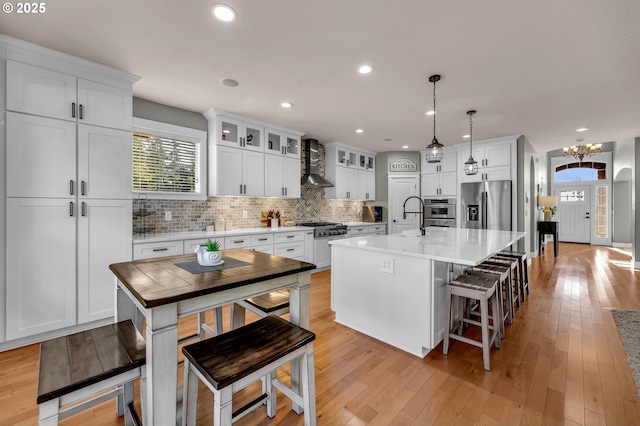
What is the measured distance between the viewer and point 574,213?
30.6ft

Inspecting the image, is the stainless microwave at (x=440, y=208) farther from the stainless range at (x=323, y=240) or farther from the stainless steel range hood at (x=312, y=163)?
the stainless steel range hood at (x=312, y=163)

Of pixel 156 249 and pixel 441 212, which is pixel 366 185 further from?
pixel 156 249

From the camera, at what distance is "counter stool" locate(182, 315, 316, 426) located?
3.70ft

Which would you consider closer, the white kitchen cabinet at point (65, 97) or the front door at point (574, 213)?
the white kitchen cabinet at point (65, 97)

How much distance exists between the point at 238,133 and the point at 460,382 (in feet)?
13.2

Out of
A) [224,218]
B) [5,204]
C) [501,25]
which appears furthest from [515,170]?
[5,204]

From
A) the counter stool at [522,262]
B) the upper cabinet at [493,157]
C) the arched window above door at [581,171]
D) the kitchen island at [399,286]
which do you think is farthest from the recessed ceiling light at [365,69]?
the arched window above door at [581,171]

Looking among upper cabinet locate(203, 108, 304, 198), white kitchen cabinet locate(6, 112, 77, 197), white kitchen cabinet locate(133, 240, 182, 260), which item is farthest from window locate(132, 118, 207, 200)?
white kitchen cabinet locate(6, 112, 77, 197)

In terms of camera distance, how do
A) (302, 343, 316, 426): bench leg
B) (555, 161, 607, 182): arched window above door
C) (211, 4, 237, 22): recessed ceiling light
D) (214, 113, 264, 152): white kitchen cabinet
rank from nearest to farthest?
(302, 343, 316, 426): bench leg → (211, 4, 237, 22): recessed ceiling light → (214, 113, 264, 152): white kitchen cabinet → (555, 161, 607, 182): arched window above door

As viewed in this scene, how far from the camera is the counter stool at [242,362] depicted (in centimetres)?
113

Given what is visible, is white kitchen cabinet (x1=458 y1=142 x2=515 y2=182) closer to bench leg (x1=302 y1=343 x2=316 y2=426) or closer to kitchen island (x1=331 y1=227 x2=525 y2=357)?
kitchen island (x1=331 y1=227 x2=525 y2=357)

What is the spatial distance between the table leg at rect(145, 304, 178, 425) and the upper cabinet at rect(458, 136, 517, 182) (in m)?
6.24

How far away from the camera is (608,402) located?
5.91 ft

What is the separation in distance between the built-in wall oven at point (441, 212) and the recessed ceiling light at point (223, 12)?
5.79m
